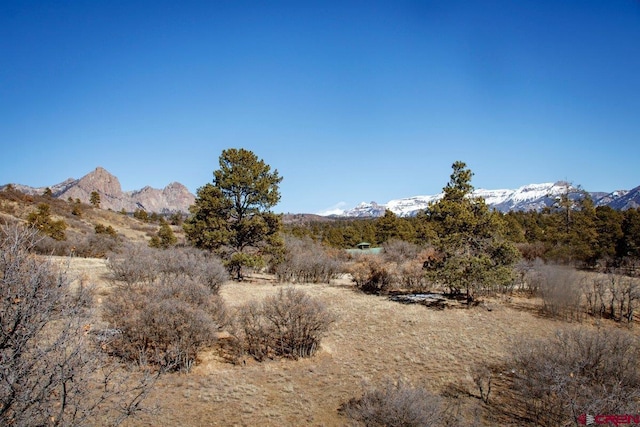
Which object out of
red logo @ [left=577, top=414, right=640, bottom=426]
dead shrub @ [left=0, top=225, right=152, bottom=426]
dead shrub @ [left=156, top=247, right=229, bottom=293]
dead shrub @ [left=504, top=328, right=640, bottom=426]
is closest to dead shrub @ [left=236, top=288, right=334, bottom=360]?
dead shrub @ [left=156, top=247, right=229, bottom=293]

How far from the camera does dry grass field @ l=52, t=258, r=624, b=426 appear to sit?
6617mm

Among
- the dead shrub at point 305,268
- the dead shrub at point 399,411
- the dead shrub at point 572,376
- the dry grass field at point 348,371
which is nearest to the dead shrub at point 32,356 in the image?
the dry grass field at point 348,371

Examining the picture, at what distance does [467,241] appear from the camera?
1659 cm

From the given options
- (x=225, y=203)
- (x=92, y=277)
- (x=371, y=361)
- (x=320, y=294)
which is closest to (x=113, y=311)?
(x=371, y=361)

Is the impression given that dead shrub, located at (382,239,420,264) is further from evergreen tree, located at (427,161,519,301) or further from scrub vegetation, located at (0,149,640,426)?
evergreen tree, located at (427,161,519,301)

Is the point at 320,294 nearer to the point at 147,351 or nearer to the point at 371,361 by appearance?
the point at 371,361

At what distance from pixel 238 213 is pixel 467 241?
1424 cm

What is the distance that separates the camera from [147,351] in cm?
775

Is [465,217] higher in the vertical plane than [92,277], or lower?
higher

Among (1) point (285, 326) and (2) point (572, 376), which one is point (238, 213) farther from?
(2) point (572, 376)

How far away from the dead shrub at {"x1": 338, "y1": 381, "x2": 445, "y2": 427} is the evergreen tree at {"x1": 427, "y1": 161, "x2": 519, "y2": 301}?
1066cm

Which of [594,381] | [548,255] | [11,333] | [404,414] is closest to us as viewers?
[11,333]

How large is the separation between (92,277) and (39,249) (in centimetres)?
1067

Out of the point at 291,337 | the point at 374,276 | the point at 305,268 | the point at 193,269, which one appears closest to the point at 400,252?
the point at 374,276
